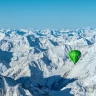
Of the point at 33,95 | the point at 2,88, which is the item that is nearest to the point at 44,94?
the point at 33,95

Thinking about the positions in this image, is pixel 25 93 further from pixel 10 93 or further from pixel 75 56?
pixel 75 56

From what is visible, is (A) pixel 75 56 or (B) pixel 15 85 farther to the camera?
(B) pixel 15 85

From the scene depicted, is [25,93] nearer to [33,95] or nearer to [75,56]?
[33,95]

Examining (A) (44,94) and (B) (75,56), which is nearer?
(B) (75,56)

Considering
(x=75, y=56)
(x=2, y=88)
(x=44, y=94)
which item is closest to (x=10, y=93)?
(x=2, y=88)

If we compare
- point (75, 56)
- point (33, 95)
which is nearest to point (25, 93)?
point (33, 95)

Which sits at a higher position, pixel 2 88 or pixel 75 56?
pixel 75 56

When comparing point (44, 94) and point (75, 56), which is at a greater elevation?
point (75, 56)

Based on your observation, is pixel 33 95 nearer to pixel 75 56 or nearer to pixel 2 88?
pixel 2 88
